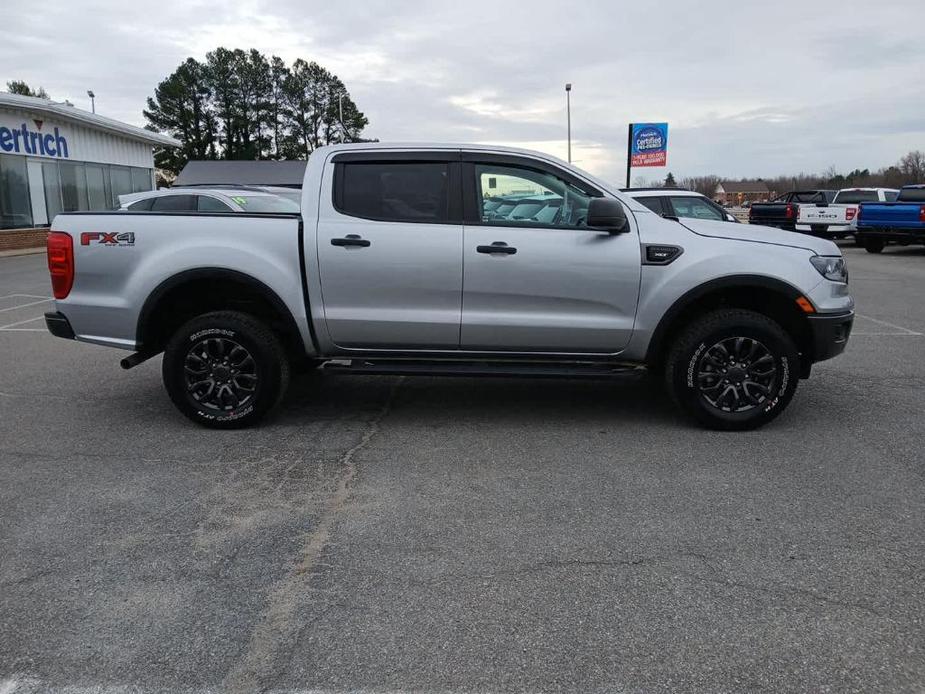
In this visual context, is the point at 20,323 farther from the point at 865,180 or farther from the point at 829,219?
the point at 865,180

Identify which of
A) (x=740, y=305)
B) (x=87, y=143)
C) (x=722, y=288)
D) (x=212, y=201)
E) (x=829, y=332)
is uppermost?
(x=87, y=143)

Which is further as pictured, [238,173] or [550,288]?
[238,173]

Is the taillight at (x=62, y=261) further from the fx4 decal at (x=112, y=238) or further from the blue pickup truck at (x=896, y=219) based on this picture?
the blue pickup truck at (x=896, y=219)

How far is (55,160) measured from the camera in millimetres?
26250

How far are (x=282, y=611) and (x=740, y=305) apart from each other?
12.7 ft

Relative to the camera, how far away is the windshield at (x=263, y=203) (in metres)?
15.2

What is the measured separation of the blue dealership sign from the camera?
94.8 ft

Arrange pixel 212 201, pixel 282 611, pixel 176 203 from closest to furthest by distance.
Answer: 1. pixel 282 611
2. pixel 212 201
3. pixel 176 203

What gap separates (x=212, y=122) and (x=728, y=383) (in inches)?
3033

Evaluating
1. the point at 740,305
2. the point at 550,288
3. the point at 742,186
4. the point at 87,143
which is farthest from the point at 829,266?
the point at 742,186

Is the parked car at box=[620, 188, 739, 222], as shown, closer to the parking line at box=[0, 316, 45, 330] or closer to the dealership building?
the parking line at box=[0, 316, 45, 330]

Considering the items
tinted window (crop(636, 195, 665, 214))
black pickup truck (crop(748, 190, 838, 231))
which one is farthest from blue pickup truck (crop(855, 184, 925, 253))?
tinted window (crop(636, 195, 665, 214))

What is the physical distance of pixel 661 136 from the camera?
29016 millimetres

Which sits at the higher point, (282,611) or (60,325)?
(60,325)
